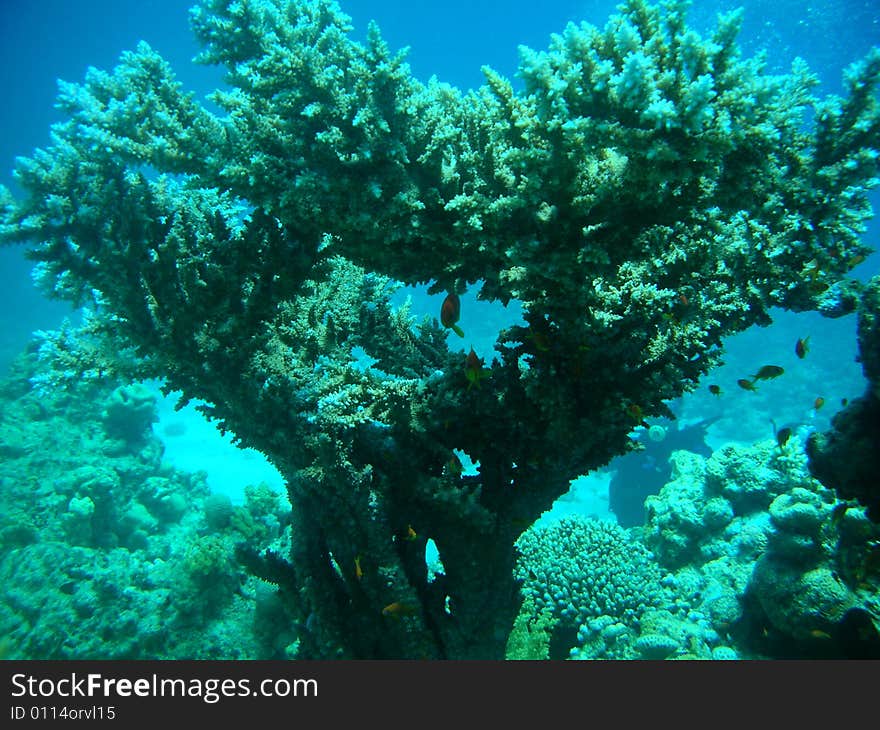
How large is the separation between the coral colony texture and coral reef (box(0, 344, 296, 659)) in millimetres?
1455

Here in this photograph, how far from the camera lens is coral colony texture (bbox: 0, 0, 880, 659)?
8.47ft

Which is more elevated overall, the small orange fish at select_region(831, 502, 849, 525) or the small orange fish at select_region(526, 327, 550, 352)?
the small orange fish at select_region(526, 327, 550, 352)

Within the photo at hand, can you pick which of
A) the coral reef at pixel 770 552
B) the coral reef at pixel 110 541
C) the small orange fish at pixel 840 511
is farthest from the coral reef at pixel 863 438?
the coral reef at pixel 110 541

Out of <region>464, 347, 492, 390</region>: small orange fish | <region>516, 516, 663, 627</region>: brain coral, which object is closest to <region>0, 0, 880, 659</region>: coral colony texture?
<region>464, 347, 492, 390</region>: small orange fish

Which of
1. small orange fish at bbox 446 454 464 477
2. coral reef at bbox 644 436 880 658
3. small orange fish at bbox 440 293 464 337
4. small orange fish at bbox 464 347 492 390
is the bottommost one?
coral reef at bbox 644 436 880 658

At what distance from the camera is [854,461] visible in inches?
156

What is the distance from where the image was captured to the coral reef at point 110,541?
6.50 meters

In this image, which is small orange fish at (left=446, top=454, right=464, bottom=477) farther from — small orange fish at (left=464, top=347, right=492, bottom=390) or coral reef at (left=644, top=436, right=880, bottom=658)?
coral reef at (left=644, top=436, right=880, bottom=658)

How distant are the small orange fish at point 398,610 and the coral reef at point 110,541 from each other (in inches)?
85.5

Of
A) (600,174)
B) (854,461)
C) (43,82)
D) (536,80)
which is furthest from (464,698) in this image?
(43,82)

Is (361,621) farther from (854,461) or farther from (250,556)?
(854,461)

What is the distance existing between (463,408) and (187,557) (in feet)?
19.3

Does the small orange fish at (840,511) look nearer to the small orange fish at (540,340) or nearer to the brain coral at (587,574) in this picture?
the brain coral at (587,574)

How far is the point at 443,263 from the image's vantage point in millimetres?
3197
